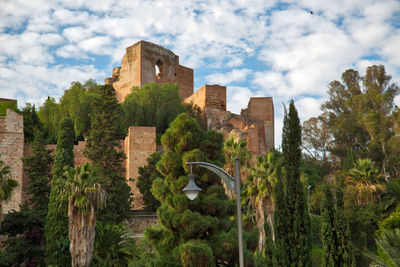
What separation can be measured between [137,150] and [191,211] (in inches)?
621

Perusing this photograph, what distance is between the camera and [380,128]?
1331 inches

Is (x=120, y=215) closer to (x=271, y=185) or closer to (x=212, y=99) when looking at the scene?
(x=271, y=185)

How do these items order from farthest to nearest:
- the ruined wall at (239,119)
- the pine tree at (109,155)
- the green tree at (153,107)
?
the green tree at (153,107) < the ruined wall at (239,119) < the pine tree at (109,155)

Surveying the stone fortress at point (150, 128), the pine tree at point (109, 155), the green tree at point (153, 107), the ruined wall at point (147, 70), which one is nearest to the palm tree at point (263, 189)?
the pine tree at point (109, 155)

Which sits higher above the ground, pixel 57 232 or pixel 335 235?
pixel 335 235

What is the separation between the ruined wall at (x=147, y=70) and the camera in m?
43.6

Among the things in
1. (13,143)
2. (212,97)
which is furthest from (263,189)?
(212,97)

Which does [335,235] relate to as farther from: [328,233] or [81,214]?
[81,214]

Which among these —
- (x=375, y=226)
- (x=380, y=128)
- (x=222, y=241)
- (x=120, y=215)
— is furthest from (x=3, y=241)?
(x=380, y=128)

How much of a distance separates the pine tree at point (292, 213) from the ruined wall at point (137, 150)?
1844 centimetres

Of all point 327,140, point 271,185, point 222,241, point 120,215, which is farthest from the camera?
point 327,140

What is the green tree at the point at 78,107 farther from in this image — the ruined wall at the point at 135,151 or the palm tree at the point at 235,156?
the palm tree at the point at 235,156

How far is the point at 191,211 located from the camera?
49.4 feet

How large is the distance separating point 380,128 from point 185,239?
23.4 meters
